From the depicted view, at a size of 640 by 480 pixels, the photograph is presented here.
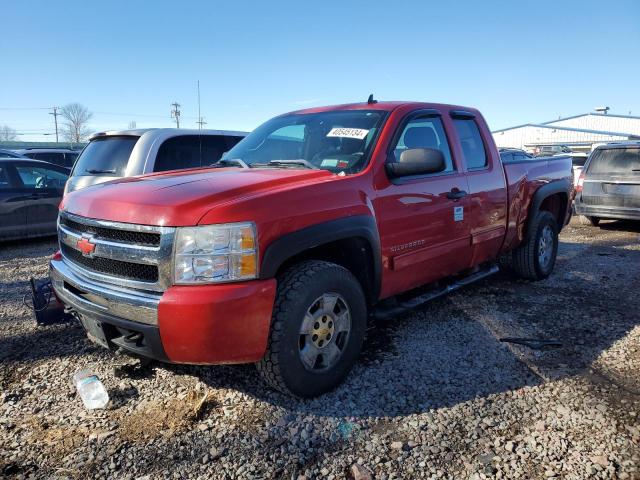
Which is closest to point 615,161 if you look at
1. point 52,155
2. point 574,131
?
point 52,155

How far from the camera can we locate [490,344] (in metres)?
3.75

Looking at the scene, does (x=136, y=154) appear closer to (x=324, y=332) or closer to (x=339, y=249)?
(x=339, y=249)

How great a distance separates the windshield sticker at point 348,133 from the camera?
3.56 m

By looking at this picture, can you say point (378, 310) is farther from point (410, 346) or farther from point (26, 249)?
point (26, 249)

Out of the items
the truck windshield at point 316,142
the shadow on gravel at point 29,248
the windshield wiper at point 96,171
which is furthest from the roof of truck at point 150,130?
the shadow on gravel at point 29,248

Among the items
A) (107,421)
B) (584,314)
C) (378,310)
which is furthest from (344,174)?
(584,314)

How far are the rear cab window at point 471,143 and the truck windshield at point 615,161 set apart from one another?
5924 mm

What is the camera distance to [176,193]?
2.70 meters

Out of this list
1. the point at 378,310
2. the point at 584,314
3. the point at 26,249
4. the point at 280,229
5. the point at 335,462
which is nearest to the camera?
the point at 335,462

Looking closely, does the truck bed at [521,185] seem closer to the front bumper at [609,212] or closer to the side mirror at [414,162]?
the side mirror at [414,162]

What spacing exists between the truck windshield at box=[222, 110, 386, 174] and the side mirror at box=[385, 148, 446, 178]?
216mm

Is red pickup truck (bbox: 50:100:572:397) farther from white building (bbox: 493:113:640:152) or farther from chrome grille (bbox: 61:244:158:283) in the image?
white building (bbox: 493:113:640:152)

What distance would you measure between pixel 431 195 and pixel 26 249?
6.98 metres

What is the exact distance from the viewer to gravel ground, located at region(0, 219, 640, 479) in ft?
7.79
